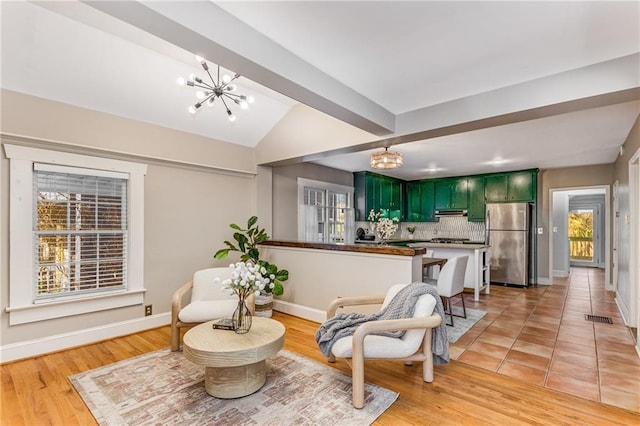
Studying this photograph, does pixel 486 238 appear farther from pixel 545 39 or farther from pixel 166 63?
pixel 166 63

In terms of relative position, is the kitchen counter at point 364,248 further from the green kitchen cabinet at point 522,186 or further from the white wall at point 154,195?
the green kitchen cabinet at point 522,186

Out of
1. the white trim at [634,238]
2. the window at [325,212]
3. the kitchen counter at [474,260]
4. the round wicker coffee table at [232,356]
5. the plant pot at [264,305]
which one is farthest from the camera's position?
the window at [325,212]

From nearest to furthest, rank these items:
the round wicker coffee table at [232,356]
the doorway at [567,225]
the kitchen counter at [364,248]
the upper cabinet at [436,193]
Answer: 1. the round wicker coffee table at [232,356]
2. the kitchen counter at [364,248]
3. the doorway at [567,225]
4. the upper cabinet at [436,193]

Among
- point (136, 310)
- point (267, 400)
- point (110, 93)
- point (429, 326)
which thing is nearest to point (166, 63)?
point (110, 93)

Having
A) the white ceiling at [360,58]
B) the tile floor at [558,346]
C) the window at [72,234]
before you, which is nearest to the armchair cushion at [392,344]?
the tile floor at [558,346]

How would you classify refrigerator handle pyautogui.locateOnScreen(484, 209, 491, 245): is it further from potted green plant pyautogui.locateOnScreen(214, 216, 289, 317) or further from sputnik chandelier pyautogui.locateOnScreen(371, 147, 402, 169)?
potted green plant pyautogui.locateOnScreen(214, 216, 289, 317)

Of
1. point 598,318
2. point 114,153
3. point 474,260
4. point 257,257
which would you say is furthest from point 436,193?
point 114,153

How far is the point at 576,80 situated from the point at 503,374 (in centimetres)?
252

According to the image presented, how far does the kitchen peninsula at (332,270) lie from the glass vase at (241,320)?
5.00ft

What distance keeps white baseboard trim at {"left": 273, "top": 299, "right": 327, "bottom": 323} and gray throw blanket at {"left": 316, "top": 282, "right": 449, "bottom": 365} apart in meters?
1.47

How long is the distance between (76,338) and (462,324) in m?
4.53

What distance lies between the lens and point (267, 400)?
Answer: 234 cm

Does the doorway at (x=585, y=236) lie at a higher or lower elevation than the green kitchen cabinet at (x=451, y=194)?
lower

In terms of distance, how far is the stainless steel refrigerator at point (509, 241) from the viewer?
6438mm
